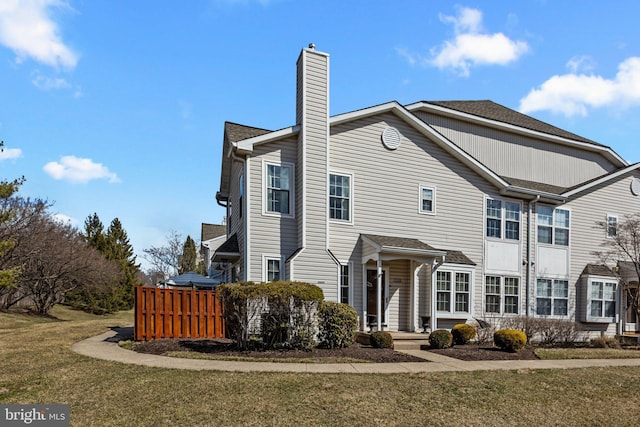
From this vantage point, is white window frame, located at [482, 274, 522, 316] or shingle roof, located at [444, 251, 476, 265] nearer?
shingle roof, located at [444, 251, 476, 265]

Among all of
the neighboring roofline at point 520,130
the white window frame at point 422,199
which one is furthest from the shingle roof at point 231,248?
the neighboring roofline at point 520,130

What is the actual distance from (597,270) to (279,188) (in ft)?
45.1

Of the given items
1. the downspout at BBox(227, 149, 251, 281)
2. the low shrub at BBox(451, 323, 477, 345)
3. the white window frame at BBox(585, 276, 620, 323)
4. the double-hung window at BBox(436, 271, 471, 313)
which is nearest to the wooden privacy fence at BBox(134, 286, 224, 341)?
the downspout at BBox(227, 149, 251, 281)

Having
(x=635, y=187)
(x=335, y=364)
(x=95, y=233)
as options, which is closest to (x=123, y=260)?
(x=95, y=233)

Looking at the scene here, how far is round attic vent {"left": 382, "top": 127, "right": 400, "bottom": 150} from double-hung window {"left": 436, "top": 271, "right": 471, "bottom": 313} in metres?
4.47

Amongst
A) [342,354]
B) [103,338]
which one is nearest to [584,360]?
[342,354]

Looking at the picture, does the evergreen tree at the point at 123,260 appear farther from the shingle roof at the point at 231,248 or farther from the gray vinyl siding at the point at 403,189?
the gray vinyl siding at the point at 403,189

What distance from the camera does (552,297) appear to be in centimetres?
1817

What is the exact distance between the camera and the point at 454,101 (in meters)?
20.6

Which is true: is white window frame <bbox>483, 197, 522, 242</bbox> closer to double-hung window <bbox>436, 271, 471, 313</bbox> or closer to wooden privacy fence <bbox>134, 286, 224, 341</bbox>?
double-hung window <bbox>436, 271, 471, 313</bbox>

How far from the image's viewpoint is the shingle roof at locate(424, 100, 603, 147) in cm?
1942

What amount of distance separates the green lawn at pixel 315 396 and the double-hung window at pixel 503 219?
29.5 feet

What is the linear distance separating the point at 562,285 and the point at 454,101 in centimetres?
887

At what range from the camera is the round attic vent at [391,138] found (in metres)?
Result: 15.4
